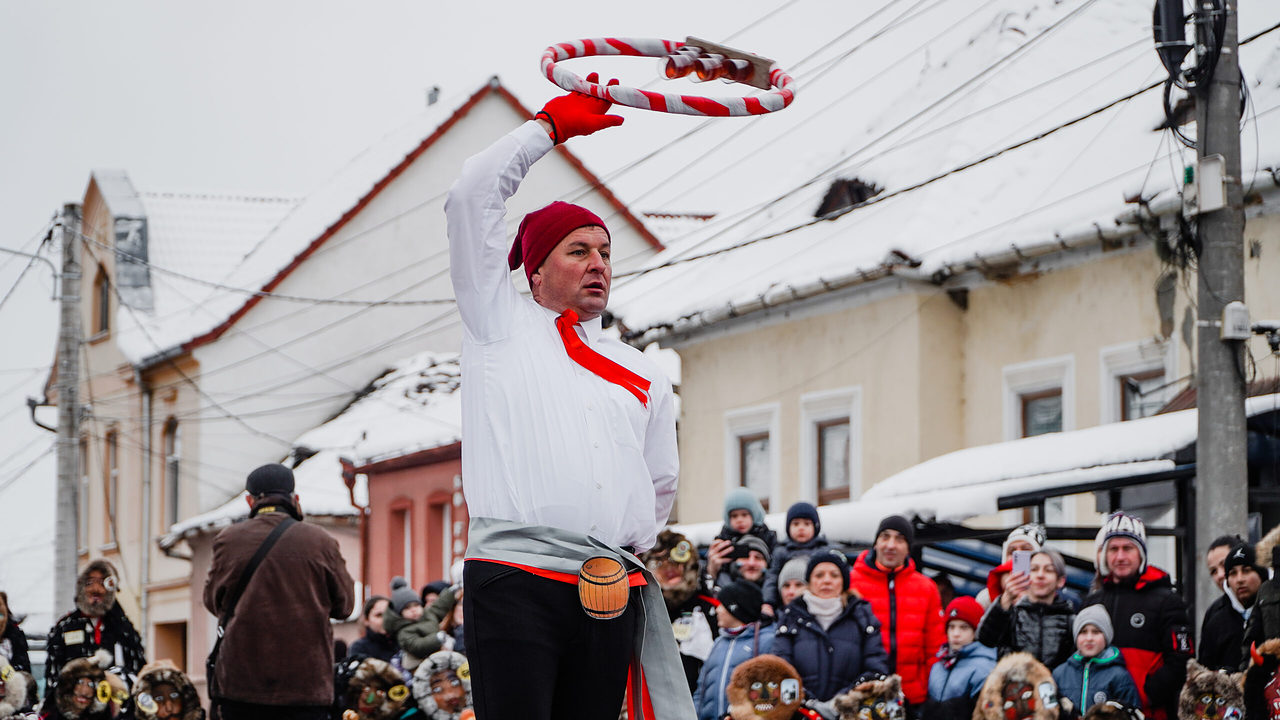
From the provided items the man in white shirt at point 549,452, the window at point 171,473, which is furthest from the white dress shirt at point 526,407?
the window at point 171,473

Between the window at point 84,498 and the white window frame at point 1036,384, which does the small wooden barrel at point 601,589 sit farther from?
the window at point 84,498

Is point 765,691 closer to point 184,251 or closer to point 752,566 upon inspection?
point 752,566

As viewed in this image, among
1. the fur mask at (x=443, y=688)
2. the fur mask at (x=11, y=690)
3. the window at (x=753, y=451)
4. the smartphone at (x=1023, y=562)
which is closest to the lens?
the smartphone at (x=1023, y=562)

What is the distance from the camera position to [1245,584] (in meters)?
9.12

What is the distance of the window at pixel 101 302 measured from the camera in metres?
39.3

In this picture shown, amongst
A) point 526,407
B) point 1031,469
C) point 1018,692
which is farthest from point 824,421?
point 526,407

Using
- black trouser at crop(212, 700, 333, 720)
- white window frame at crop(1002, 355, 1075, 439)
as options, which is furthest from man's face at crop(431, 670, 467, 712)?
white window frame at crop(1002, 355, 1075, 439)

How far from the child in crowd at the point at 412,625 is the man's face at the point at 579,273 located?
831 centimetres

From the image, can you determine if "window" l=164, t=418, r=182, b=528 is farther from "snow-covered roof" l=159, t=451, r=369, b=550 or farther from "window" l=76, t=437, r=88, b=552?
"window" l=76, t=437, r=88, b=552

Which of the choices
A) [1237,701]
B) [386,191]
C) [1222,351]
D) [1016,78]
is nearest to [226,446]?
[386,191]

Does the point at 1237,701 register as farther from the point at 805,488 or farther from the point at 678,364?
the point at 678,364

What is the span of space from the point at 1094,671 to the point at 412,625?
228 inches

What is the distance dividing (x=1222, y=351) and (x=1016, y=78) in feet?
38.6

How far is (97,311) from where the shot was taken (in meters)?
40.0
